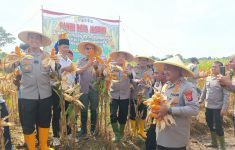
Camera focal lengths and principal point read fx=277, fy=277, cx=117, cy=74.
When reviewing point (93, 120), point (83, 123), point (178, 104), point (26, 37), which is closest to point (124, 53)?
point (93, 120)

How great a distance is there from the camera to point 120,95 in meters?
5.41

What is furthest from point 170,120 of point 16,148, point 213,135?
point 213,135

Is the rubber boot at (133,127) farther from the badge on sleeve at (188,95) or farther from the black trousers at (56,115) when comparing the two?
the badge on sleeve at (188,95)

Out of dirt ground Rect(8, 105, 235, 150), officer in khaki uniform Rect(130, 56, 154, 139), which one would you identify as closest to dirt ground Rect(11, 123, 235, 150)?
dirt ground Rect(8, 105, 235, 150)

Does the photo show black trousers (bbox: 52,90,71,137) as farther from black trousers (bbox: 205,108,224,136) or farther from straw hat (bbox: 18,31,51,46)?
black trousers (bbox: 205,108,224,136)

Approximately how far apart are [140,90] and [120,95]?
41 centimetres

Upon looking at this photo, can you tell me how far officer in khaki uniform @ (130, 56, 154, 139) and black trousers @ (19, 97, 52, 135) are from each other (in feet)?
5.95

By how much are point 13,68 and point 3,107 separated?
25.6 inches

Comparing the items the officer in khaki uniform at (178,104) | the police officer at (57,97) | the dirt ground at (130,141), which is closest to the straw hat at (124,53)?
the police officer at (57,97)

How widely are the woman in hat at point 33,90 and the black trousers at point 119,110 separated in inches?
58.1

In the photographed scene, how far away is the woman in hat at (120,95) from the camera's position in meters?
5.38

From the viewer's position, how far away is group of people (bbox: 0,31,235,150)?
10.3ft

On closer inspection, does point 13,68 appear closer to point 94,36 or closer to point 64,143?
point 64,143

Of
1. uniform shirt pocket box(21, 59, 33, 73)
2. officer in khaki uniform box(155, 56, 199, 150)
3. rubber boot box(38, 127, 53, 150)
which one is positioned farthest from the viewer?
rubber boot box(38, 127, 53, 150)
